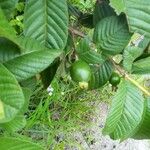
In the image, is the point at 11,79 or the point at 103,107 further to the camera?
the point at 103,107

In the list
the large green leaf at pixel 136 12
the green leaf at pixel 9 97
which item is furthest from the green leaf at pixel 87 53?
the green leaf at pixel 9 97

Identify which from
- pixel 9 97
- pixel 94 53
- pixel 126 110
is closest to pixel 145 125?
pixel 126 110

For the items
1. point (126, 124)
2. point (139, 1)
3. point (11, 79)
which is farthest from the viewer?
point (126, 124)

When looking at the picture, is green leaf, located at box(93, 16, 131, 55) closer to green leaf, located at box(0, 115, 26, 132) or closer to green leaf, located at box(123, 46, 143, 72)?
green leaf, located at box(123, 46, 143, 72)

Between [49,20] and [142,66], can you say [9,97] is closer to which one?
[49,20]

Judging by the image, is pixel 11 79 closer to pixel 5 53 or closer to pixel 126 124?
pixel 5 53

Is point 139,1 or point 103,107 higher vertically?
point 139,1

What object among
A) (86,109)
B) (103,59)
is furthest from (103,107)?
(103,59)

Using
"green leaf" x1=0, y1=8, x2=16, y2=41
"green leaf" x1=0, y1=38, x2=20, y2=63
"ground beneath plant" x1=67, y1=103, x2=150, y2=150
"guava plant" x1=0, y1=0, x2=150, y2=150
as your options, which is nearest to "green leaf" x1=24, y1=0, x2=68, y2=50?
"guava plant" x1=0, y1=0, x2=150, y2=150
